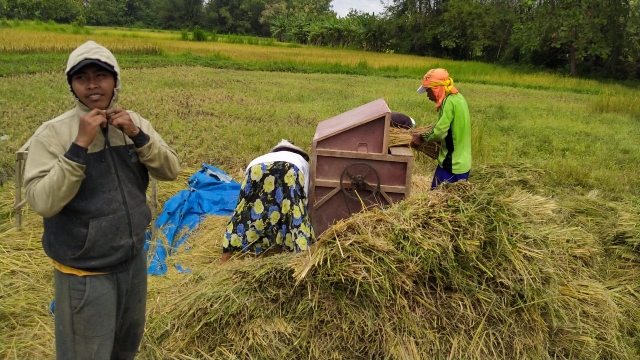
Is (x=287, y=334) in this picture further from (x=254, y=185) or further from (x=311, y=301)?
A: (x=254, y=185)

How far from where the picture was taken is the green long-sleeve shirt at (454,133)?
4328mm

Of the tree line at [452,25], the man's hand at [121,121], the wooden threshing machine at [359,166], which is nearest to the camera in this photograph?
the man's hand at [121,121]

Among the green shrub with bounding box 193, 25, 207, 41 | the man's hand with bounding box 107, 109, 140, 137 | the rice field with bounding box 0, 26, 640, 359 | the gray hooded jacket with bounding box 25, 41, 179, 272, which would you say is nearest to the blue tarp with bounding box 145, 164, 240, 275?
the rice field with bounding box 0, 26, 640, 359

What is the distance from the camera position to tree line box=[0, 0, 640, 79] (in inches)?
934

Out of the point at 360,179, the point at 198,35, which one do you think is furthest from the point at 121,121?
the point at 198,35

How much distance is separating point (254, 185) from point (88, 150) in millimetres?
1943

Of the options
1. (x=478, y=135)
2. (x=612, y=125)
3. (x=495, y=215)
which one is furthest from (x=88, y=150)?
(x=612, y=125)

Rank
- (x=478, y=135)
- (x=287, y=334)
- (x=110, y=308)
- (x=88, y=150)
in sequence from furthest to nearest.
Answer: (x=478, y=135) < (x=287, y=334) < (x=110, y=308) < (x=88, y=150)

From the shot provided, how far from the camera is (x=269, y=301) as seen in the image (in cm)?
291

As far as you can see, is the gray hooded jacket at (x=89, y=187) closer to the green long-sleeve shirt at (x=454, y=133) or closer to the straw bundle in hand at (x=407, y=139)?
the straw bundle in hand at (x=407, y=139)

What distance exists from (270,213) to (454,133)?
1858 millimetres

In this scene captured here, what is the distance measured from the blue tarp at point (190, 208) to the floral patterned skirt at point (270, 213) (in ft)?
2.75

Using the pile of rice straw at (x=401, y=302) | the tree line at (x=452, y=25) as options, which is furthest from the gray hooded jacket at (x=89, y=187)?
the tree line at (x=452, y=25)

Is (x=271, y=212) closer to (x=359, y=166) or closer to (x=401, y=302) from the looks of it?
(x=359, y=166)
